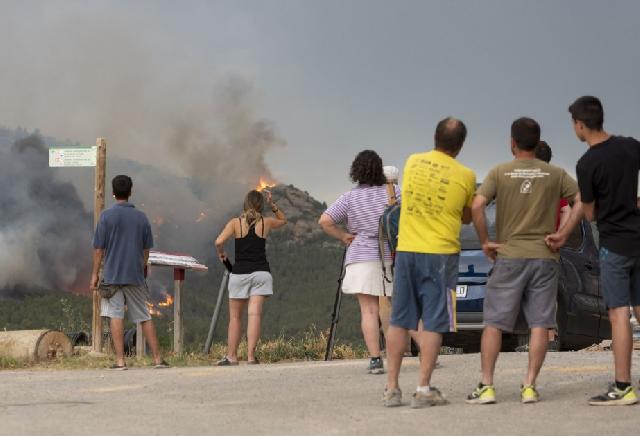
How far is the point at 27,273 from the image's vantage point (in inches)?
4144

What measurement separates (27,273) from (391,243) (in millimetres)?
98016

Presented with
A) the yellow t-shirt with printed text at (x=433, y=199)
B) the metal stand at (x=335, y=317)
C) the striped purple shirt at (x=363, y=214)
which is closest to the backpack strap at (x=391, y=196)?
the striped purple shirt at (x=363, y=214)

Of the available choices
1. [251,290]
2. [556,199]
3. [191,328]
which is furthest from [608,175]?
[191,328]

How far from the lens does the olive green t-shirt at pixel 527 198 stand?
8227 mm

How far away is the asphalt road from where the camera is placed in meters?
7.70

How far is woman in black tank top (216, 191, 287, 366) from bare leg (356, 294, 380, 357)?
233 cm

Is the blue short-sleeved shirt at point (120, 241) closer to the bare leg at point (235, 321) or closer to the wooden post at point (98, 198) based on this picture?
the bare leg at point (235, 321)

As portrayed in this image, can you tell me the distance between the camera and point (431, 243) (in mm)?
8234

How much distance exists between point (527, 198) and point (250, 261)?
5.35 metres

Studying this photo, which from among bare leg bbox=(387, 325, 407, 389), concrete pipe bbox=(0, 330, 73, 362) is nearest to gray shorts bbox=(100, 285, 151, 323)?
concrete pipe bbox=(0, 330, 73, 362)

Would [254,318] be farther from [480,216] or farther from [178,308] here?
[480,216]

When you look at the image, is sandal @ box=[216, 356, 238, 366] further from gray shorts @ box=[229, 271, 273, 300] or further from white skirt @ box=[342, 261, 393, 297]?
white skirt @ box=[342, 261, 393, 297]

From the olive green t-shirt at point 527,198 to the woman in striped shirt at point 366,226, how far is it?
2.45m

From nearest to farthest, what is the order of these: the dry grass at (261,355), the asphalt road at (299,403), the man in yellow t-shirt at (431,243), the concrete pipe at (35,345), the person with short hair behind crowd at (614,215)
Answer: the asphalt road at (299,403), the person with short hair behind crowd at (614,215), the man in yellow t-shirt at (431,243), the dry grass at (261,355), the concrete pipe at (35,345)
